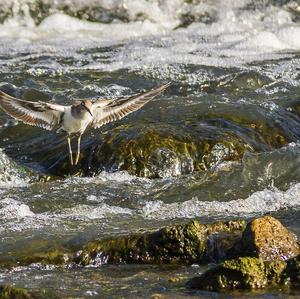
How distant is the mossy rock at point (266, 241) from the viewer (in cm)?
552

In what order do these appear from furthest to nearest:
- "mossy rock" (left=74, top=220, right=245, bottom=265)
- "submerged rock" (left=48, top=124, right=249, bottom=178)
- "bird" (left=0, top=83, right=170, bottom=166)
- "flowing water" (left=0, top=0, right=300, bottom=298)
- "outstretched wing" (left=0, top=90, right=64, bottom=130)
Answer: "submerged rock" (left=48, top=124, right=249, bottom=178) → "bird" (left=0, top=83, right=170, bottom=166) → "outstretched wing" (left=0, top=90, right=64, bottom=130) → "flowing water" (left=0, top=0, right=300, bottom=298) → "mossy rock" (left=74, top=220, right=245, bottom=265)

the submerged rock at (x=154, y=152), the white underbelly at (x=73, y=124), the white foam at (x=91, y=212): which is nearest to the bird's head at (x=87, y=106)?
the white underbelly at (x=73, y=124)

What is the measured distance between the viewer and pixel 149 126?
9711 mm

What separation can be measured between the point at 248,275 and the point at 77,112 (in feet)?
14.9

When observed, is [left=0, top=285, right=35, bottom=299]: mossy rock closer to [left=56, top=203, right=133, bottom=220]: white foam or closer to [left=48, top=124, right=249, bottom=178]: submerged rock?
[left=56, top=203, right=133, bottom=220]: white foam

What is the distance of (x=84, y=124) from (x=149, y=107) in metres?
1.61

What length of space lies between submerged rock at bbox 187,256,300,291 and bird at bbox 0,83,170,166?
3.82 meters

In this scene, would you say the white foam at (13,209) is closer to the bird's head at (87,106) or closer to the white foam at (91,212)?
the white foam at (91,212)

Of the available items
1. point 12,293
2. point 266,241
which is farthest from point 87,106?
point 12,293

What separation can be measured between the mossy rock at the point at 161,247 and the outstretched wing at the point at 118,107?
293 cm

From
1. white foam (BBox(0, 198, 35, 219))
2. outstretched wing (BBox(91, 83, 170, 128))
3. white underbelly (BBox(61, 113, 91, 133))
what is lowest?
white foam (BBox(0, 198, 35, 219))

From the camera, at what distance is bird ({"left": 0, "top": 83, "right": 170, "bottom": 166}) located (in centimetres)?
900

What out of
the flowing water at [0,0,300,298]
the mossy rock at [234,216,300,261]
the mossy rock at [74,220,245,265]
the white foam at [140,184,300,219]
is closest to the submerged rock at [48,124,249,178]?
the flowing water at [0,0,300,298]

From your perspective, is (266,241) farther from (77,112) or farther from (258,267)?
(77,112)
